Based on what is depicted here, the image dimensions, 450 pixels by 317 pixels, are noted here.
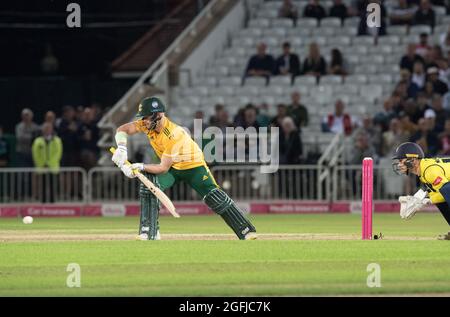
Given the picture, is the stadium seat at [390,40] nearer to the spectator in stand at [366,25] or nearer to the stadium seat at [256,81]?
the spectator in stand at [366,25]

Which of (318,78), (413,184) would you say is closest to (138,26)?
(318,78)

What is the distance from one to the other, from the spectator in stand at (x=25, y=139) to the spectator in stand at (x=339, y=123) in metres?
7.52

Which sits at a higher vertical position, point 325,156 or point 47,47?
point 47,47

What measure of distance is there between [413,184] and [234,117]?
5079 mm

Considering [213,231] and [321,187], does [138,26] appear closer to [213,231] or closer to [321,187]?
[321,187]

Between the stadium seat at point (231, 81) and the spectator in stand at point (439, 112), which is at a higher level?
the stadium seat at point (231, 81)

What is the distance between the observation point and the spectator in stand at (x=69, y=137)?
35.2 metres

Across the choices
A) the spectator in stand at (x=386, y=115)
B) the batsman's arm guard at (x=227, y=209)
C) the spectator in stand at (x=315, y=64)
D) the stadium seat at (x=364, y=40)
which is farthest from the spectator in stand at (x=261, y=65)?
the batsman's arm guard at (x=227, y=209)

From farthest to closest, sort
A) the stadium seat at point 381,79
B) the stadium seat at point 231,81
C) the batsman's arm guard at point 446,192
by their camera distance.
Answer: the stadium seat at point 231,81
the stadium seat at point 381,79
the batsman's arm guard at point 446,192

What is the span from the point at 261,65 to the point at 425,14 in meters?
4.75

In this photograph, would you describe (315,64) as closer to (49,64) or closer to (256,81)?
(256,81)

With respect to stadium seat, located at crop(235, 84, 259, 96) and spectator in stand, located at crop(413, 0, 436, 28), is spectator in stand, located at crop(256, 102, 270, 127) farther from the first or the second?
spectator in stand, located at crop(413, 0, 436, 28)

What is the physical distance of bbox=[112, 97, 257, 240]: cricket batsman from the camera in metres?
19.6
